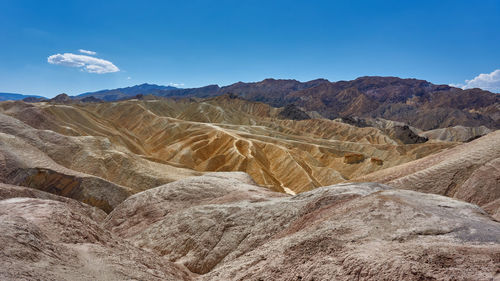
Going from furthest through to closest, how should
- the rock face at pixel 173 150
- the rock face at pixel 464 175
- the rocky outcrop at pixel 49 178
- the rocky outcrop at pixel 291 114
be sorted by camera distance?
the rocky outcrop at pixel 291 114
the rock face at pixel 173 150
the rocky outcrop at pixel 49 178
the rock face at pixel 464 175

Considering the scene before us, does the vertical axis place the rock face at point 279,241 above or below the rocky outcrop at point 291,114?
below

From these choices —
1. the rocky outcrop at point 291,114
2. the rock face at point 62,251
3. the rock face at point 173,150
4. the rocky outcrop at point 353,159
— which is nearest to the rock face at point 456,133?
the rock face at point 173,150

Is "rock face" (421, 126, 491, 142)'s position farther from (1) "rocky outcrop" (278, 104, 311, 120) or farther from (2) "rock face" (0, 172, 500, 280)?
(2) "rock face" (0, 172, 500, 280)

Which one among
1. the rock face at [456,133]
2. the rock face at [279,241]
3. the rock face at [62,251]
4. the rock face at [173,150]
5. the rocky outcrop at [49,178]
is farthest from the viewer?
the rock face at [456,133]

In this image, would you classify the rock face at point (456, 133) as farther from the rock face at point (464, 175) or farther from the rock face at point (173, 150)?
the rock face at point (464, 175)

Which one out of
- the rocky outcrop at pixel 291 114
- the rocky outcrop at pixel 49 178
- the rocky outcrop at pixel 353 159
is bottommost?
the rocky outcrop at pixel 353 159

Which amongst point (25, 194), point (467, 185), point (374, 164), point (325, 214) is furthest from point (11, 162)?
point (374, 164)

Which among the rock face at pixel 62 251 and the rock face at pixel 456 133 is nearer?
the rock face at pixel 62 251

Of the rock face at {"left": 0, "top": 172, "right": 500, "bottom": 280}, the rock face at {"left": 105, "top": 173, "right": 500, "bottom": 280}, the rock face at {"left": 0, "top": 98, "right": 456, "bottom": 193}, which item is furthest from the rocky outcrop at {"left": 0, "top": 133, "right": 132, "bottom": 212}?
the rock face at {"left": 0, "top": 172, "right": 500, "bottom": 280}
